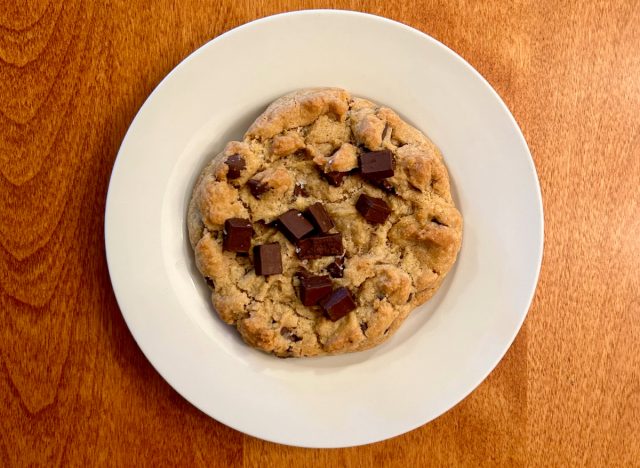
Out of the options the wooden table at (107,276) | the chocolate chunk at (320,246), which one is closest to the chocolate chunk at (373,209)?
the chocolate chunk at (320,246)

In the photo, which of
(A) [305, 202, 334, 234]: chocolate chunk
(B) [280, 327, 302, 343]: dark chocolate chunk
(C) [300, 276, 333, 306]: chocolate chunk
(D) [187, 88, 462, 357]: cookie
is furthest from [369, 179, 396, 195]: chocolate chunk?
(B) [280, 327, 302, 343]: dark chocolate chunk

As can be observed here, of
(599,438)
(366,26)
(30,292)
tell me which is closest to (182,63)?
(366,26)

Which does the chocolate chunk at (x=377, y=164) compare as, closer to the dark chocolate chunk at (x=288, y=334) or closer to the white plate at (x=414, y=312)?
the white plate at (x=414, y=312)

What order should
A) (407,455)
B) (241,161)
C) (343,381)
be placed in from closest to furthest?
(241,161), (343,381), (407,455)

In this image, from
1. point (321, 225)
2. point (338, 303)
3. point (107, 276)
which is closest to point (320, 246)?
point (321, 225)

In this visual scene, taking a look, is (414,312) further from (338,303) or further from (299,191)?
(299,191)

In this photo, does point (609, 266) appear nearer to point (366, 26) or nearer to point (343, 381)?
point (343, 381)

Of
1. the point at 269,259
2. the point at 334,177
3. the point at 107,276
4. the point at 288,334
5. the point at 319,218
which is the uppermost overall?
the point at 334,177
